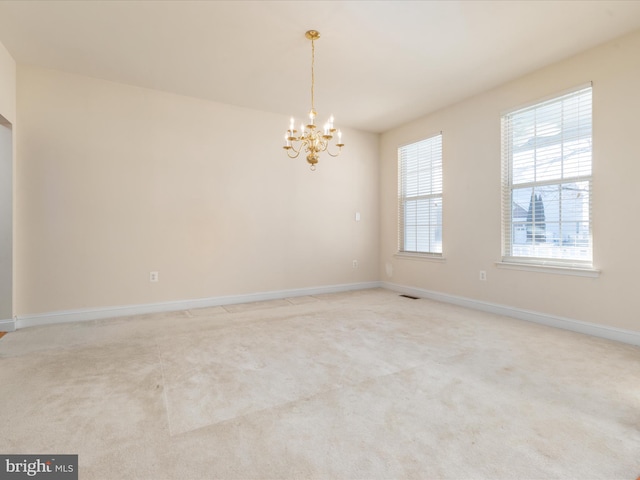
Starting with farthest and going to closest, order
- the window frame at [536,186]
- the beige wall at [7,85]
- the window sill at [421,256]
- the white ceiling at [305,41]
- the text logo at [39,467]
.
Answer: the window sill at [421,256], the window frame at [536,186], the beige wall at [7,85], the white ceiling at [305,41], the text logo at [39,467]

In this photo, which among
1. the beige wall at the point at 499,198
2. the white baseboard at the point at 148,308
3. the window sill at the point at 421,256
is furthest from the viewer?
the window sill at the point at 421,256

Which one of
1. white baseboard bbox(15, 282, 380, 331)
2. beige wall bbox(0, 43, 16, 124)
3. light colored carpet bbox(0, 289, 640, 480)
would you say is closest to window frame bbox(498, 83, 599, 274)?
light colored carpet bbox(0, 289, 640, 480)

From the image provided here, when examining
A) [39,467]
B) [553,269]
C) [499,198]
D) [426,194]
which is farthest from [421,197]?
[39,467]

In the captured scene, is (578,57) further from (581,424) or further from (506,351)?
(581,424)

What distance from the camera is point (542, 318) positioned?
11.3 ft

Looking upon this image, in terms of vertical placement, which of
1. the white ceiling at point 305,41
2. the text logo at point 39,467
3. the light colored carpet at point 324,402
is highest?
the white ceiling at point 305,41

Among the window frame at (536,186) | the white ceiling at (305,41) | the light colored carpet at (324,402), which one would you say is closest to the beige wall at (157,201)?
the white ceiling at (305,41)

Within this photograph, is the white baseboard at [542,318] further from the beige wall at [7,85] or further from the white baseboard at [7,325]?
the beige wall at [7,85]

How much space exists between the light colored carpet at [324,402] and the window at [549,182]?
0.93 metres

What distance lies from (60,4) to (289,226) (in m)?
3.28

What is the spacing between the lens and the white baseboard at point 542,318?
9.36ft

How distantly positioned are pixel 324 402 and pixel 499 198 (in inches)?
128

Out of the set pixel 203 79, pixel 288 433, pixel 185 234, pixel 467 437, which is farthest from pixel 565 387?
pixel 203 79

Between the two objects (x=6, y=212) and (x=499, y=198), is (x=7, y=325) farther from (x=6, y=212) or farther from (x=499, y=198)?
(x=499, y=198)
